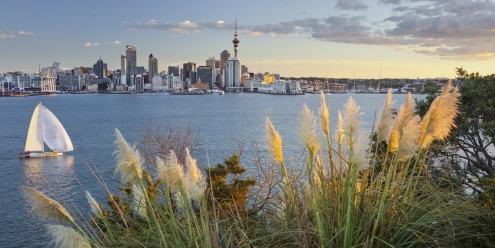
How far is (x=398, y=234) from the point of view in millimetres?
2738

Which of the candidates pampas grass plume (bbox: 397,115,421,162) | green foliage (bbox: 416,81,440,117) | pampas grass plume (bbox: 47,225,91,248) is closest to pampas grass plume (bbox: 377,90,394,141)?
pampas grass plume (bbox: 397,115,421,162)

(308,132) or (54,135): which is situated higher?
(308,132)

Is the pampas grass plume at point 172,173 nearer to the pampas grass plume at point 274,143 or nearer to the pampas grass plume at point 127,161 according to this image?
the pampas grass plume at point 127,161

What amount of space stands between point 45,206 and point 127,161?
0.60 m

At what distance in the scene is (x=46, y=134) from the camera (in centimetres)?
4384

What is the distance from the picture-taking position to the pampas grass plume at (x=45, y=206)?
9.85 feet

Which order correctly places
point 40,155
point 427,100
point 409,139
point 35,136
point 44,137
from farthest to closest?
point 44,137, point 35,136, point 40,155, point 427,100, point 409,139

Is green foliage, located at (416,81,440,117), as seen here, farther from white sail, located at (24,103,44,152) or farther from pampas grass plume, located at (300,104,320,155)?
white sail, located at (24,103,44,152)

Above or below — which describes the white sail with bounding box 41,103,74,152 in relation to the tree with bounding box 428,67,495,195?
below

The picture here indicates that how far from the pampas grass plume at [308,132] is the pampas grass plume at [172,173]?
0.81 m

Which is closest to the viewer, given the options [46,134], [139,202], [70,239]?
[70,239]

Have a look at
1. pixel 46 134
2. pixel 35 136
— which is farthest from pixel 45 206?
pixel 46 134

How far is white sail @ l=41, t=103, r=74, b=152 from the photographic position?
1694 inches

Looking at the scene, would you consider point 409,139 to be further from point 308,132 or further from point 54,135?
point 54,135
